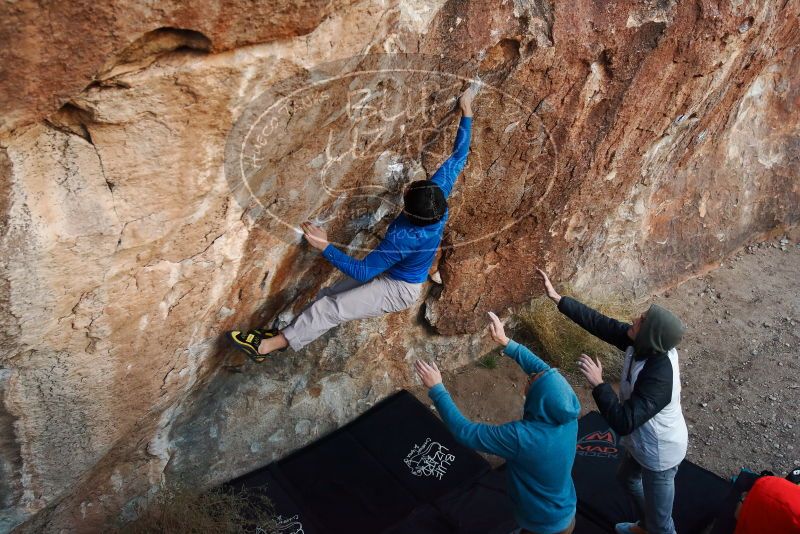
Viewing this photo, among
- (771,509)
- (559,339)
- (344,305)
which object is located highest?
(771,509)

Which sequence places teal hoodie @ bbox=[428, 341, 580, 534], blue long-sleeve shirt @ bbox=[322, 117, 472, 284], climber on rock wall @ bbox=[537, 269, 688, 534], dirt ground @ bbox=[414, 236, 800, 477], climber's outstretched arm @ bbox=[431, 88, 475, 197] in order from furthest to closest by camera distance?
dirt ground @ bbox=[414, 236, 800, 477] < climber's outstretched arm @ bbox=[431, 88, 475, 197] < blue long-sleeve shirt @ bbox=[322, 117, 472, 284] < climber on rock wall @ bbox=[537, 269, 688, 534] < teal hoodie @ bbox=[428, 341, 580, 534]

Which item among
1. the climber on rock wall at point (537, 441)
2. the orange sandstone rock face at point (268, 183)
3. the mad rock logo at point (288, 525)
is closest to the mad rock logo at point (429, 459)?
the orange sandstone rock face at point (268, 183)

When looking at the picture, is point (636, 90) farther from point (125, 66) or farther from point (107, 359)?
point (107, 359)

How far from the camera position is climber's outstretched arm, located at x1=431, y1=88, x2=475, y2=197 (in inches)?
115

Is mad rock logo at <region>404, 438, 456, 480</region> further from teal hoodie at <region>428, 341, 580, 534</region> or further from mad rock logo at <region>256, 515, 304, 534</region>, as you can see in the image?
teal hoodie at <region>428, 341, 580, 534</region>

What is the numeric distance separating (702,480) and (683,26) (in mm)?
2545

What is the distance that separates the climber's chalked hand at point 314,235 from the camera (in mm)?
2760

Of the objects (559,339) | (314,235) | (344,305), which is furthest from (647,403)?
(559,339)

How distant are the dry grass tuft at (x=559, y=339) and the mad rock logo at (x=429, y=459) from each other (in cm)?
125

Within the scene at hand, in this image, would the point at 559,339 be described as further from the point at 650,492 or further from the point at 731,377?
the point at 650,492

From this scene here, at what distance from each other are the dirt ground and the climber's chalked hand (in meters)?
1.81

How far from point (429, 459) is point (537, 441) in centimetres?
160

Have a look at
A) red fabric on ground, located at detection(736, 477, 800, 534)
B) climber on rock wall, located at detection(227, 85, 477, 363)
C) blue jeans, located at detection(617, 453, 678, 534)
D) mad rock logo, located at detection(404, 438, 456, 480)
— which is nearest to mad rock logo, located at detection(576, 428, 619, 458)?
blue jeans, located at detection(617, 453, 678, 534)

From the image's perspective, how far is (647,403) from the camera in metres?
2.40
